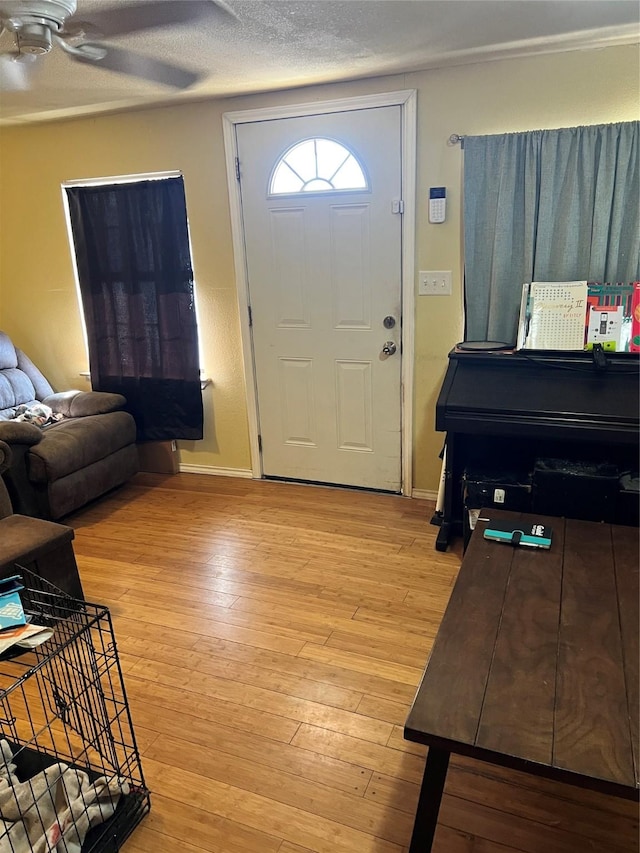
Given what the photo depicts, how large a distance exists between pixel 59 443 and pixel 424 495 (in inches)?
82.6

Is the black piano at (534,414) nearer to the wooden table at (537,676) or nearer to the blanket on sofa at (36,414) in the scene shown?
the wooden table at (537,676)

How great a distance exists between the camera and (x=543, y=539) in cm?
189

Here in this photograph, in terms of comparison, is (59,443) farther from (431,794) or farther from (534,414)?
(431,794)

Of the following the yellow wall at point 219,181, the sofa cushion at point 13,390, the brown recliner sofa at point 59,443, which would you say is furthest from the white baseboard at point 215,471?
the sofa cushion at point 13,390

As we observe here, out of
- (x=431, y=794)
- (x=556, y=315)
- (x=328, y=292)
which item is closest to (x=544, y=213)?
(x=556, y=315)

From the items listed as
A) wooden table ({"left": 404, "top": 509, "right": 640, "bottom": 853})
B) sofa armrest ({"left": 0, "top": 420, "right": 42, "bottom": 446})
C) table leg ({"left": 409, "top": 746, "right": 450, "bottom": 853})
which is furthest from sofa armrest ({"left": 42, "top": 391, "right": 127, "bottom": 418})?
table leg ({"left": 409, "top": 746, "right": 450, "bottom": 853})

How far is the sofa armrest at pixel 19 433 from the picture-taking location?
2.94 meters

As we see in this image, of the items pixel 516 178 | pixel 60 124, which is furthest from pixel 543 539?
pixel 60 124

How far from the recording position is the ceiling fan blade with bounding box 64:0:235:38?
190 centimetres

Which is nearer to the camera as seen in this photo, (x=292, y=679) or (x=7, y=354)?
(x=292, y=679)

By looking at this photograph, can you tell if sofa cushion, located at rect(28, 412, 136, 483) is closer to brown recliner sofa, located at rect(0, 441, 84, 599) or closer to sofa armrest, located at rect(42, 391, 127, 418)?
sofa armrest, located at rect(42, 391, 127, 418)

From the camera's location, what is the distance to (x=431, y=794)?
1.27 m

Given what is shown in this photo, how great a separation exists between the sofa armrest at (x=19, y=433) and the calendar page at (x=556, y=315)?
2578 mm

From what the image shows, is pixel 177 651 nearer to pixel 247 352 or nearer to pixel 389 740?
pixel 389 740
